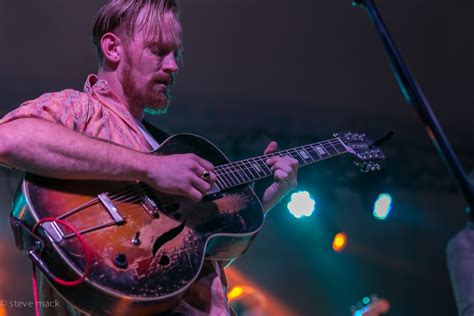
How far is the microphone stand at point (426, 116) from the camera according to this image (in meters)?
1.31

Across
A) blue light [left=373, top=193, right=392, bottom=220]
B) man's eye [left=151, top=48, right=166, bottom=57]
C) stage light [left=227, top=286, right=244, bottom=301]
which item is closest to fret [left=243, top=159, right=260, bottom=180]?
man's eye [left=151, top=48, right=166, bottom=57]

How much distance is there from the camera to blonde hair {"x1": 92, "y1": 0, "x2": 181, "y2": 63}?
2082 mm

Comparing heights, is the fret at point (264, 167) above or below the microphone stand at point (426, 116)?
below

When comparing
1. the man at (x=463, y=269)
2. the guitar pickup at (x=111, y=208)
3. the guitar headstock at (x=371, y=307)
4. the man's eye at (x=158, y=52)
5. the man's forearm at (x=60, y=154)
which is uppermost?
the man's eye at (x=158, y=52)

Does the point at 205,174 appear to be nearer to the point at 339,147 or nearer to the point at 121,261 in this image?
the point at 121,261

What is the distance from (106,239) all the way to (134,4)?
1005 mm

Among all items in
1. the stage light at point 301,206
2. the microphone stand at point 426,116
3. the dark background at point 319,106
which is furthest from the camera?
the stage light at point 301,206

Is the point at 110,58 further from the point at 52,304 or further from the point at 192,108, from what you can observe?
the point at 192,108

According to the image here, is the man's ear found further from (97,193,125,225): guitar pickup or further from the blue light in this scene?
the blue light

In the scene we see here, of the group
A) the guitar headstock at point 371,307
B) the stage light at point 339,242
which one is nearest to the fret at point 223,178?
the guitar headstock at point 371,307

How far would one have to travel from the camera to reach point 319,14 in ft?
14.4

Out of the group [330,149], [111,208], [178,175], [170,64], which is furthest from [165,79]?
[330,149]

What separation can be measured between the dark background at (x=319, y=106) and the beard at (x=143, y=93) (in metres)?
2.22

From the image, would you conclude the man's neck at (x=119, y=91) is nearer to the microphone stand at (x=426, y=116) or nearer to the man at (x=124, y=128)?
the man at (x=124, y=128)
